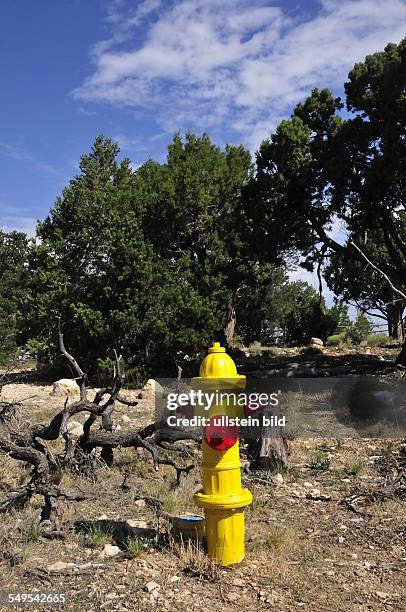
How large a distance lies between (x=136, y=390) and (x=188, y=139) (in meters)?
9.92

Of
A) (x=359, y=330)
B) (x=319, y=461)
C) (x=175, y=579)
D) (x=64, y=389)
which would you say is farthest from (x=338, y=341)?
(x=175, y=579)

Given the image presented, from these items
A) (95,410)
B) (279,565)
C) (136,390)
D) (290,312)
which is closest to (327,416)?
(95,410)

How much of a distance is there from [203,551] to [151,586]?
53 centimetres

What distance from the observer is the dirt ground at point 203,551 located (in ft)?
11.0

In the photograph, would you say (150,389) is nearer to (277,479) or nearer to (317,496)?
(277,479)

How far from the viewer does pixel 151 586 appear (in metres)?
3.42

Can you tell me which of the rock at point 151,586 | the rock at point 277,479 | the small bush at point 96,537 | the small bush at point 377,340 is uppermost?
the small bush at point 377,340

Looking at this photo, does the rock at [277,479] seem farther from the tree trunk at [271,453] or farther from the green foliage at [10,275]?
the green foliage at [10,275]

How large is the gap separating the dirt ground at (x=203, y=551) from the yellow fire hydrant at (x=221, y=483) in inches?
5.1

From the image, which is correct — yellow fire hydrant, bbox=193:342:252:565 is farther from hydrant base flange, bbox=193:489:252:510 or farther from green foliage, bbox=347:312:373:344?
green foliage, bbox=347:312:373:344

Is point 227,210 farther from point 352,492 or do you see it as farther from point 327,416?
point 352,492

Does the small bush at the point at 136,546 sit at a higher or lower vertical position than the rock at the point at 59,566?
higher

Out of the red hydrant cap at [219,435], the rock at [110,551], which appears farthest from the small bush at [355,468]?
the rock at [110,551]

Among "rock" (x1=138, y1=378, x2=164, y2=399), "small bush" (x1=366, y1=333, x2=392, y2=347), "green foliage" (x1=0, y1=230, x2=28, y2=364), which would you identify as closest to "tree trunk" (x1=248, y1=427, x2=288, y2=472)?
"rock" (x1=138, y1=378, x2=164, y2=399)
